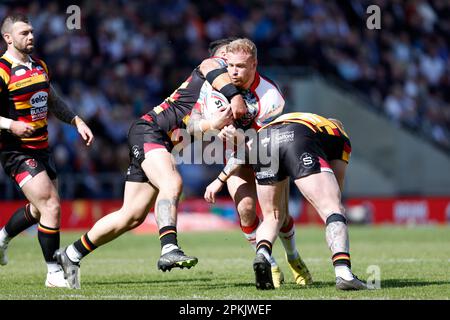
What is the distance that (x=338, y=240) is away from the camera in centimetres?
766

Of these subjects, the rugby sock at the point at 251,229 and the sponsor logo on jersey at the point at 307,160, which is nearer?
the sponsor logo on jersey at the point at 307,160

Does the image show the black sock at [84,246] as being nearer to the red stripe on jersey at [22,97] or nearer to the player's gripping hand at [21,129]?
the player's gripping hand at [21,129]

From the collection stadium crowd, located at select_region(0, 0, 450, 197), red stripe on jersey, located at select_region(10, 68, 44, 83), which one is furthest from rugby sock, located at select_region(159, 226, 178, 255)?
stadium crowd, located at select_region(0, 0, 450, 197)

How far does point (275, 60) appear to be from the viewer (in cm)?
2464

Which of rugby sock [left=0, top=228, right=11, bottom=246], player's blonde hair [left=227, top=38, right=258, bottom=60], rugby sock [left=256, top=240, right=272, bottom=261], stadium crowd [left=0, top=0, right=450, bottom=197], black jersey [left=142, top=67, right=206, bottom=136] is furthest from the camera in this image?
stadium crowd [left=0, top=0, right=450, bottom=197]

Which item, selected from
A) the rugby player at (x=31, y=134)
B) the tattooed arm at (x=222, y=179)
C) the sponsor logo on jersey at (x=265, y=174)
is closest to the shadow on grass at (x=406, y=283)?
the sponsor logo on jersey at (x=265, y=174)

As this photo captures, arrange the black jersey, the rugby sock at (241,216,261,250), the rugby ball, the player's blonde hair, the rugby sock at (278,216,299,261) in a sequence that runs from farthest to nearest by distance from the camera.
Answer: the rugby sock at (241,216,261,250), the rugby sock at (278,216,299,261), the black jersey, the rugby ball, the player's blonde hair

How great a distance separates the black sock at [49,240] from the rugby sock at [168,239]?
147 cm

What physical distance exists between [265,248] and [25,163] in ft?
8.82

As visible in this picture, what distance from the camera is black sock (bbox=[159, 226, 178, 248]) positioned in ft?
26.3

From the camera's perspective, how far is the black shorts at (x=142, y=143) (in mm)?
8617

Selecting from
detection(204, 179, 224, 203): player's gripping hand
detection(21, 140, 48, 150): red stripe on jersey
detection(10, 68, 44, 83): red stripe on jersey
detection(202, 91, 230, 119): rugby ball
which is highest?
detection(10, 68, 44, 83): red stripe on jersey

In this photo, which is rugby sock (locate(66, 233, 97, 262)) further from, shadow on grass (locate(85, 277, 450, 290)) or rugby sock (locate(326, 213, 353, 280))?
rugby sock (locate(326, 213, 353, 280))

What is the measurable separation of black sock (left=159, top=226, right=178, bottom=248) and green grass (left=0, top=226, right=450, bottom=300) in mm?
442
